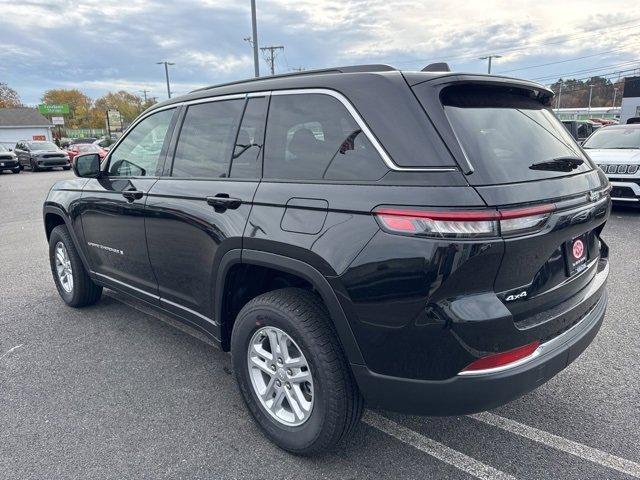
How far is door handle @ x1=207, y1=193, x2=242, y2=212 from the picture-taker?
8.45 feet

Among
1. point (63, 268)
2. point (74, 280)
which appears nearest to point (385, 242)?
point (74, 280)

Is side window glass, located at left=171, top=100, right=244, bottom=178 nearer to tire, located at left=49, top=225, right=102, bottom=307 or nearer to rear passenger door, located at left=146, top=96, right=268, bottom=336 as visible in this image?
rear passenger door, located at left=146, top=96, right=268, bottom=336

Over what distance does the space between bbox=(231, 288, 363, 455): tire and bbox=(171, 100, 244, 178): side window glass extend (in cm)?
90

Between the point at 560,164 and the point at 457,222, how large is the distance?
2.84ft

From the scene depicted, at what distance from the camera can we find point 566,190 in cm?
219

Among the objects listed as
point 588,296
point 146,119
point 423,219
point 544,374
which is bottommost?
point 544,374

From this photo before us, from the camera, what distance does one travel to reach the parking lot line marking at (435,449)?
230 cm

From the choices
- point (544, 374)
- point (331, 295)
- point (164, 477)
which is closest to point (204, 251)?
point (331, 295)

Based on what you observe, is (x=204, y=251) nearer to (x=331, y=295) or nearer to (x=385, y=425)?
(x=331, y=295)

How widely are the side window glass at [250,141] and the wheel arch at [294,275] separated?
47cm

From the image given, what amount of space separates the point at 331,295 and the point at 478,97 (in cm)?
119

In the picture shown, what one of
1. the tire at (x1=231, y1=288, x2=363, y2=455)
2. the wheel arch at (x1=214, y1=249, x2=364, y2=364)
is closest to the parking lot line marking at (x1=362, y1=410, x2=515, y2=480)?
the tire at (x1=231, y1=288, x2=363, y2=455)

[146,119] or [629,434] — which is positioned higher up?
[146,119]

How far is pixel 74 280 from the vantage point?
14.5 feet
